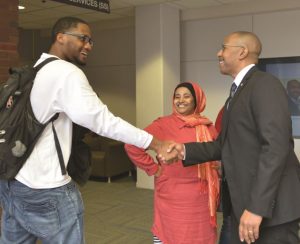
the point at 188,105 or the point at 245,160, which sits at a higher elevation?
the point at 188,105

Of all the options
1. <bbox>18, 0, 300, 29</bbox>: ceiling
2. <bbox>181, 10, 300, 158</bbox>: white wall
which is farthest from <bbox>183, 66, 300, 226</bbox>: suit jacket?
<bbox>18, 0, 300, 29</bbox>: ceiling

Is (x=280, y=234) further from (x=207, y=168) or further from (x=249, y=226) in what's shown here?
(x=207, y=168)

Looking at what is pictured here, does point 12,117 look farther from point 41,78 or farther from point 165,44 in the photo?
point 165,44

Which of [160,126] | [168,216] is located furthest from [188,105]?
[168,216]

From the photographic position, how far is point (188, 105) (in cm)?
266

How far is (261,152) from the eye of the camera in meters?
1.72

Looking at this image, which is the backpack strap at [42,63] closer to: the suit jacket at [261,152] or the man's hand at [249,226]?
the suit jacket at [261,152]

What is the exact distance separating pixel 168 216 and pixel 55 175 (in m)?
0.99

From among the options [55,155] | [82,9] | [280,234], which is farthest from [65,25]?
[82,9]

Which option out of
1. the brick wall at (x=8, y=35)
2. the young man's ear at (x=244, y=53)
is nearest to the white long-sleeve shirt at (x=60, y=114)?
the young man's ear at (x=244, y=53)

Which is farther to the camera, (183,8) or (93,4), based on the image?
(183,8)

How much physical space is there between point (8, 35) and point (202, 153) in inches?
100.0

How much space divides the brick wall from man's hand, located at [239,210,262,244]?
2.92m

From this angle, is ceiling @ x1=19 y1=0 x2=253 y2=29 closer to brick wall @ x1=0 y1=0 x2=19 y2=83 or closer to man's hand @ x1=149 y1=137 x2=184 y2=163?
brick wall @ x1=0 y1=0 x2=19 y2=83
